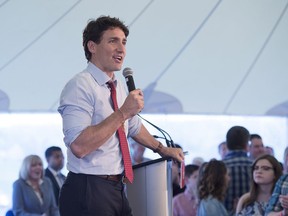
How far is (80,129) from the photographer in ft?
7.13

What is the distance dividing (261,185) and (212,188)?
1.35 feet

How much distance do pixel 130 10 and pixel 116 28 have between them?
6190 mm

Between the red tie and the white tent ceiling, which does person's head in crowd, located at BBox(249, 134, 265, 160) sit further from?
the red tie

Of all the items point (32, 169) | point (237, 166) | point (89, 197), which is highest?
point (32, 169)

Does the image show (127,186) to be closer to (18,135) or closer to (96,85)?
(96,85)

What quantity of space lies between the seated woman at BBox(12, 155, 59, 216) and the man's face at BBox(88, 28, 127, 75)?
3.20 metres

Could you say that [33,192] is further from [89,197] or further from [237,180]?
[89,197]

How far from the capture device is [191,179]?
16.7 ft

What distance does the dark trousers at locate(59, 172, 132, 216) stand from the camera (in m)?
2.21

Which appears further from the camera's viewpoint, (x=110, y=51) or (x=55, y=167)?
(x=55, y=167)

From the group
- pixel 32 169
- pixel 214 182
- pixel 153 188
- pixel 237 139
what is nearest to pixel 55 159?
pixel 32 169

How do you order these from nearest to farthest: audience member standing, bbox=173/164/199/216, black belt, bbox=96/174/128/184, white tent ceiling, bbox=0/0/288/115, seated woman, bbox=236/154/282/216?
1. black belt, bbox=96/174/128/184
2. seated woman, bbox=236/154/282/216
3. audience member standing, bbox=173/164/199/216
4. white tent ceiling, bbox=0/0/288/115

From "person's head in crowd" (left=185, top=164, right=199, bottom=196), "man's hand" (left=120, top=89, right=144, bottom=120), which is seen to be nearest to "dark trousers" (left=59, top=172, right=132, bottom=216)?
"man's hand" (left=120, top=89, right=144, bottom=120)

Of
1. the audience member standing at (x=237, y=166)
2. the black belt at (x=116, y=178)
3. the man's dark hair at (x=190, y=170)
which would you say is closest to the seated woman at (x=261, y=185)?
the audience member standing at (x=237, y=166)
